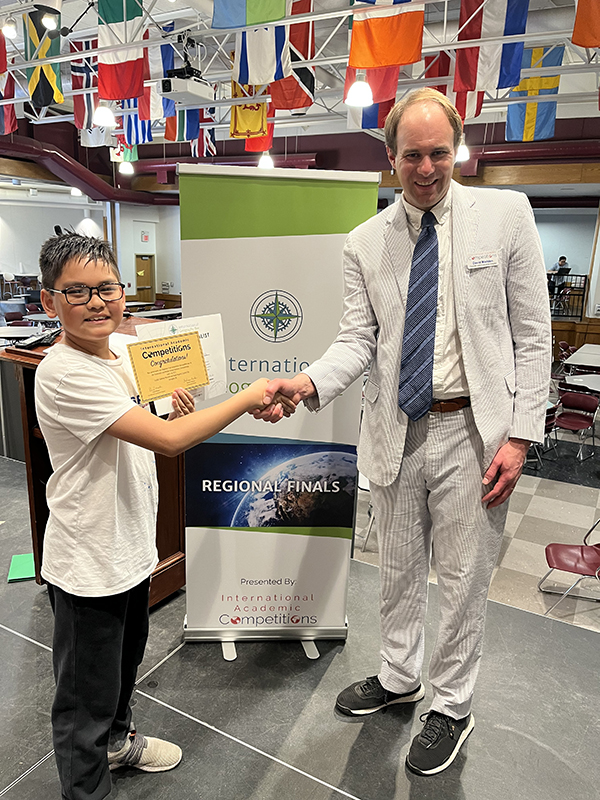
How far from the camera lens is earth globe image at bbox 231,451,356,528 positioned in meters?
2.43

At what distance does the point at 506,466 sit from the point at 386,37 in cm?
458

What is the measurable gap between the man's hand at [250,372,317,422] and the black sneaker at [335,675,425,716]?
1.16m

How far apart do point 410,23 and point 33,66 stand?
501 centimetres

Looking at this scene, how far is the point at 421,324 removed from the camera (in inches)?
68.2

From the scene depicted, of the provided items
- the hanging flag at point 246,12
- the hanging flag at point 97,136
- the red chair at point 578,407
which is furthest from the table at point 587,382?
the hanging flag at point 97,136

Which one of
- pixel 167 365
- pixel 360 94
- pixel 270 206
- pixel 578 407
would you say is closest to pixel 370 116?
pixel 360 94

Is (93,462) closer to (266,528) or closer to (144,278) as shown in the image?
(266,528)

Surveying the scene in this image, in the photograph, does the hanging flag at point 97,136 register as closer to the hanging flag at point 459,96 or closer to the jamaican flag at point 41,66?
the jamaican flag at point 41,66

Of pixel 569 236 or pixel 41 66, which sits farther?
pixel 569 236

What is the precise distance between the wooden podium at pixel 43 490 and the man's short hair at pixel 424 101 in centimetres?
152

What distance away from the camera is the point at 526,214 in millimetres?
1690

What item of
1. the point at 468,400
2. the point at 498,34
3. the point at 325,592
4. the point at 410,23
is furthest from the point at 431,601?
the point at 498,34

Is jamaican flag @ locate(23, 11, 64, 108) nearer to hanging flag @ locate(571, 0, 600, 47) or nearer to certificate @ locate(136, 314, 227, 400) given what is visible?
hanging flag @ locate(571, 0, 600, 47)

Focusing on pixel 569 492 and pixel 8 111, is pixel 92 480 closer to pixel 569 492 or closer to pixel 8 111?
pixel 569 492
